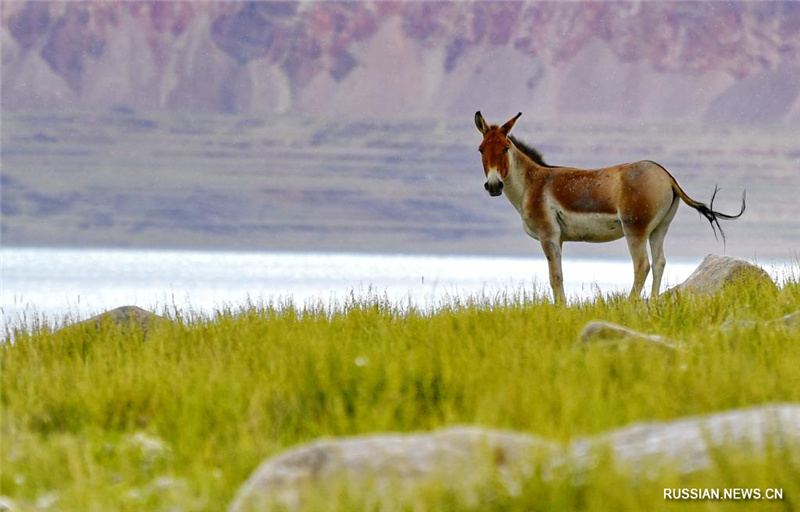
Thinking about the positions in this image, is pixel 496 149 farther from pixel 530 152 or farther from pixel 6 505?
pixel 6 505

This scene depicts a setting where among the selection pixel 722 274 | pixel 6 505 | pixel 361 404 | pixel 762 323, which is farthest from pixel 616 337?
pixel 722 274

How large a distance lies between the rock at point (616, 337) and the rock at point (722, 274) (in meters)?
5.99

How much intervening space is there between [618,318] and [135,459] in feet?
19.8

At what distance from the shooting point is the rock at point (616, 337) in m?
7.55

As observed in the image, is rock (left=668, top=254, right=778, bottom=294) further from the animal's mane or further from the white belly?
the animal's mane

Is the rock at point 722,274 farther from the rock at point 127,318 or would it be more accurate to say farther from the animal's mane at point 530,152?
the rock at point 127,318

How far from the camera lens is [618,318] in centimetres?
1043

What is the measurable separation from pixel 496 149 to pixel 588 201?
1433 millimetres

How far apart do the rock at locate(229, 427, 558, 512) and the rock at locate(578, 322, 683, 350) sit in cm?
341

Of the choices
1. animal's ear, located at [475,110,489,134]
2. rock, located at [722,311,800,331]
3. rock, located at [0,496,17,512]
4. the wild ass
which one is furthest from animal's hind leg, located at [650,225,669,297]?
rock, located at [0,496,17,512]

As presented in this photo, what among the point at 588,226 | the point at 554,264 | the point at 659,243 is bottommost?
the point at 554,264

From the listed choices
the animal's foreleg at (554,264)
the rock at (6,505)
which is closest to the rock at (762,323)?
the animal's foreleg at (554,264)

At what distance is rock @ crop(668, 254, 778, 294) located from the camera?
14.2 m

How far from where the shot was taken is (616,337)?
792cm
